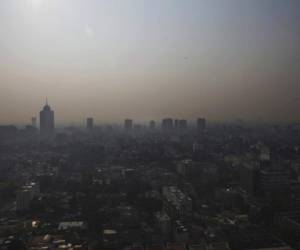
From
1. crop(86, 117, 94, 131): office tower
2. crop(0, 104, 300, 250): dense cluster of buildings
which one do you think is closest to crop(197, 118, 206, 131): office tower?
crop(0, 104, 300, 250): dense cluster of buildings

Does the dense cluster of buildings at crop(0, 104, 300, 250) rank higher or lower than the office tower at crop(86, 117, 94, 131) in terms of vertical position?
lower

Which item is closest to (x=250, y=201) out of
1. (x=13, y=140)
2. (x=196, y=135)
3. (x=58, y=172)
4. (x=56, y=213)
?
(x=56, y=213)

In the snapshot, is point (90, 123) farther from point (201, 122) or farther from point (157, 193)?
point (157, 193)

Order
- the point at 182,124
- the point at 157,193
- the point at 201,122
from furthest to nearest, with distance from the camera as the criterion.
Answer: the point at 182,124, the point at 201,122, the point at 157,193

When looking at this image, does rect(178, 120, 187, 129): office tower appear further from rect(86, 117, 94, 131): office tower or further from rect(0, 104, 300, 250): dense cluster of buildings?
rect(86, 117, 94, 131): office tower

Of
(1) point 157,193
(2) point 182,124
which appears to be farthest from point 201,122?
(1) point 157,193

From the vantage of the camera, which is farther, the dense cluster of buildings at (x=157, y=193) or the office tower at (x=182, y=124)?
the office tower at (x=182, y=124)

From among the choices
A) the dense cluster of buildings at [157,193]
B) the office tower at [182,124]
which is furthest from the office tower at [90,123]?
the office tower at [182,124]

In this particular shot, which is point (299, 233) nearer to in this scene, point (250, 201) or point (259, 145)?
point (250, 201)

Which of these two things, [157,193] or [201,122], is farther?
[201,122]

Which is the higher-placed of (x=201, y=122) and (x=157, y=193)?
(x=201, y=122)

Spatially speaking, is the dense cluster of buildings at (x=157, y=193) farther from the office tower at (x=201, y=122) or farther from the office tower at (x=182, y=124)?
the office tower at (x=182, y=124)
